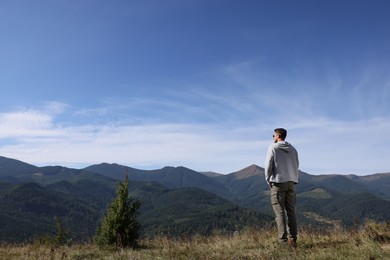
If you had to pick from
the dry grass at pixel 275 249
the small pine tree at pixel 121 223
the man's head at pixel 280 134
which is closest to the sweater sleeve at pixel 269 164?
the man's head at pixel 280 134

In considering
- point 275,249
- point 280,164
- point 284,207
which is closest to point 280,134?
point 280,164

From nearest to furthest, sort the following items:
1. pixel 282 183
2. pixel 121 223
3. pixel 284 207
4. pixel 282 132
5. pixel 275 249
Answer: pixel 275 249 < pixel 282 183 < pixel 284 207 < pixel 282 132 < pixel 121 223

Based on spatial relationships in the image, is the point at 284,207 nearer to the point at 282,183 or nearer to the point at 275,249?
the point at 282,183

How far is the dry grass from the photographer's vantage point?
7.60 meters

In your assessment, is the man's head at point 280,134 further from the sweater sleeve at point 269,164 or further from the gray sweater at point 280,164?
the sweater sleeve at point 269,164

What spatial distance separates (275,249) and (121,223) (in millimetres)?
6431

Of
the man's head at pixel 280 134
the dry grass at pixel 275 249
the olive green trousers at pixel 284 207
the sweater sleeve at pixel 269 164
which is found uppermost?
the man's head at pixel 280 134

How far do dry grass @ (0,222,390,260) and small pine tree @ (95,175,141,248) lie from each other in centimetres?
112

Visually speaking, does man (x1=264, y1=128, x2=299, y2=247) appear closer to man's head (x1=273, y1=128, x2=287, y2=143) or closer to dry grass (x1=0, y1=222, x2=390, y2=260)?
man's head (x1=273, y1=128, x2=287, y2=143)

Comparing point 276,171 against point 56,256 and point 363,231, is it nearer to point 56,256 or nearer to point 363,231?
point 363,231

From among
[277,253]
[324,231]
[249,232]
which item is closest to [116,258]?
[277,253]

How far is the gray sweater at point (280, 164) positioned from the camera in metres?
9.16

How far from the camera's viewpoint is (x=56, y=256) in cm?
930

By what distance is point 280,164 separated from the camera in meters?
9.21
